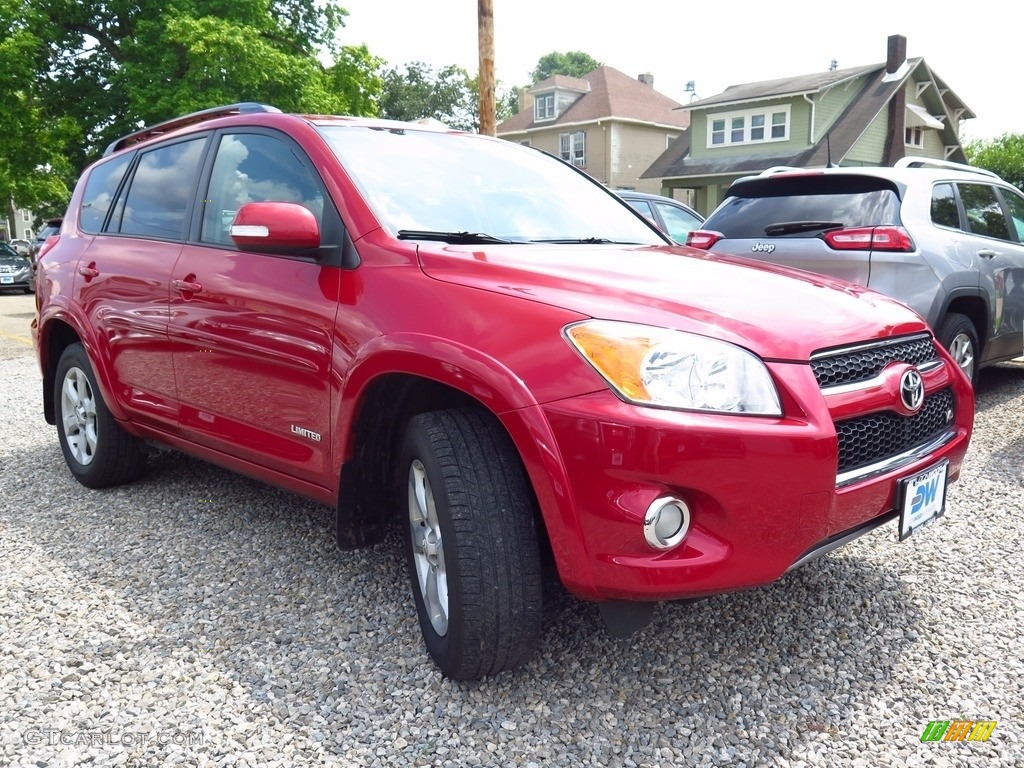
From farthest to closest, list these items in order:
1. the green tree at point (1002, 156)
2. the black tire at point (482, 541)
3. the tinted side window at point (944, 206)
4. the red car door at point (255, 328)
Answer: the green tree at point (1002, 156)
the tinted side window at point (944, 206)
the red car door at point (255, 328)
the black tire at point (482, 541)

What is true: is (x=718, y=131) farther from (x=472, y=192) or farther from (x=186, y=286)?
(x=186, y=286)

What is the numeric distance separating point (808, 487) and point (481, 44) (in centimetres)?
1097

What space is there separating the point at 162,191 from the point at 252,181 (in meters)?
0.81

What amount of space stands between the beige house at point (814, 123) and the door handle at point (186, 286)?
27226 millimetres

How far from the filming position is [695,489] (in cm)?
212

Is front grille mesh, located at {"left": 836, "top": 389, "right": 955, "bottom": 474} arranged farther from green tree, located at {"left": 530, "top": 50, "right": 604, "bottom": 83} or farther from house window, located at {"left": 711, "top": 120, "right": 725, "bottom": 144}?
green tree, located at {"left": 530, "top": 50, "right": 604, "bottom": 83}

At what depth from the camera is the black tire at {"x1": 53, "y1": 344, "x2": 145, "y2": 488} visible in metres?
4.36

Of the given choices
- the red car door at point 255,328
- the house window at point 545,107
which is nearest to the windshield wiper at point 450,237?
the red car door at point 255,328

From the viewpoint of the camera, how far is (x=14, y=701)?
2.53 metres

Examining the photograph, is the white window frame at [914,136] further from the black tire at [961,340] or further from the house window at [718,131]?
the black tire at [961,340]

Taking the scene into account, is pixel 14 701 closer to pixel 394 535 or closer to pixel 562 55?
pixel 394 535

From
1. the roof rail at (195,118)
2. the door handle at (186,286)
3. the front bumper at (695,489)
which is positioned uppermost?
the roof rail at (195,118)

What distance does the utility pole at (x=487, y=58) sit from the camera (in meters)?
11.8

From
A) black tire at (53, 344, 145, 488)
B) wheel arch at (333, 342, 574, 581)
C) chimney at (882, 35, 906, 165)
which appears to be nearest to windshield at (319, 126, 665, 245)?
wheel arch at (333, 342, 574, 581)
